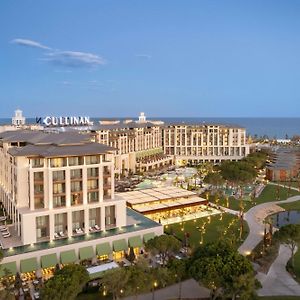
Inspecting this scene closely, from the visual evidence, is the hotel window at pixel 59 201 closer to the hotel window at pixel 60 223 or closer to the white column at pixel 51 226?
the hotel window at pixel 60 223

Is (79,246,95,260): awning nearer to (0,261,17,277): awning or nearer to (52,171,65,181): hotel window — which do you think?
(0,261,17,277): awning

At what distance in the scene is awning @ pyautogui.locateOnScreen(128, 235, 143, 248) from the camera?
59938 millimetres

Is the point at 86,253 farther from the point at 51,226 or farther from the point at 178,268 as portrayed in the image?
the point at 178,268

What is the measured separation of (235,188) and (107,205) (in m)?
60.4

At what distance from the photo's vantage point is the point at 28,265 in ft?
167

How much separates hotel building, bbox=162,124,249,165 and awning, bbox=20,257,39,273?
12580 centimetres

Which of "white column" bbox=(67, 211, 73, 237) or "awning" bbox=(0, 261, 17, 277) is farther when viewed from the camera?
"white column" bbox=(67, 211, 73, 237)

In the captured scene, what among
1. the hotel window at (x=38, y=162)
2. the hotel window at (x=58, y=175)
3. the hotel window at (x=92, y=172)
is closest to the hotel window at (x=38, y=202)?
the hotel window at (x=58, y=175)

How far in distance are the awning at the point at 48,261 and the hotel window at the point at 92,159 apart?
1677 centimetres

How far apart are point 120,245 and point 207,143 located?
12347 centimetres

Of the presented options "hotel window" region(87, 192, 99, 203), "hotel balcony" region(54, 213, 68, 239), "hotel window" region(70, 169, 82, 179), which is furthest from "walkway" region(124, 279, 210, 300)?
"hotel window" region(70, 169, 82, 179)

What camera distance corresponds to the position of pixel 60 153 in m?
58.4

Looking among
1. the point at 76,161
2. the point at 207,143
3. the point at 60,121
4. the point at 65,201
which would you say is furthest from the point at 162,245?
the point at 207,143

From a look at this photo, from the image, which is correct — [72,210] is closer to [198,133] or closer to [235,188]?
[235,188]
